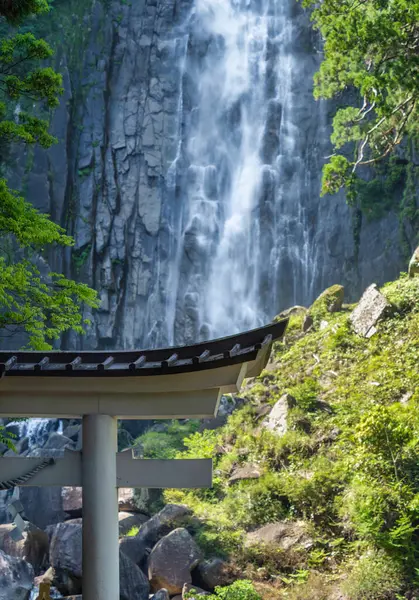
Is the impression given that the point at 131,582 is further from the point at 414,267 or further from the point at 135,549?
the point at 414,267

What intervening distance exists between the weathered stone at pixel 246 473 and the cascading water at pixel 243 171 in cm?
1208

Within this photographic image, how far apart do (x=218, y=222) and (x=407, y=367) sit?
13.7m

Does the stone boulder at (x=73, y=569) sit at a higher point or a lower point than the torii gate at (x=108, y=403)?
lower

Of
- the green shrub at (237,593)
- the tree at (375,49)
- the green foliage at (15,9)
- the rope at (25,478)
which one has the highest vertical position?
the tree at (375,49)

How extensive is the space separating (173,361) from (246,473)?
22.5ft

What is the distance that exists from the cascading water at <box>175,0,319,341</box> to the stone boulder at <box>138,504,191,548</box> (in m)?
13.1

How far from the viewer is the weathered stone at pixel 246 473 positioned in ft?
35.3

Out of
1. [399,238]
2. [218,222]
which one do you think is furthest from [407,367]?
[218,222]

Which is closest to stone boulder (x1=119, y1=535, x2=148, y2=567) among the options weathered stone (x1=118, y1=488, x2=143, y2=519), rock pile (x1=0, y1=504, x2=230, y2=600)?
rock pile (x1=0, y1=504, x2=230, y2=600)

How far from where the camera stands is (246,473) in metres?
10.9

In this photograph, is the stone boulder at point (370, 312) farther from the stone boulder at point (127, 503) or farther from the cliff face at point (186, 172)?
the cliff face at point (186, 172)

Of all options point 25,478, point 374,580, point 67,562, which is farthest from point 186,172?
point 25,478

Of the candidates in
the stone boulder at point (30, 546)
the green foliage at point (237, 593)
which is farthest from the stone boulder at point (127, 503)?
the green foliage at point (237, 593)

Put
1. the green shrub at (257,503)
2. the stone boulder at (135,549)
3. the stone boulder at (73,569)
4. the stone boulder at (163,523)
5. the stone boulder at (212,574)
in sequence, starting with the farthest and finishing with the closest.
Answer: the stone boulder at (163,523) < the green shrub at (257,503) < the stone boulder at (135,549) < the stone boulder at (212,574) < the stone boulder at (73,569)
